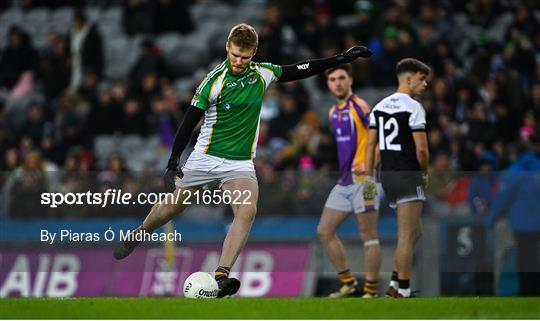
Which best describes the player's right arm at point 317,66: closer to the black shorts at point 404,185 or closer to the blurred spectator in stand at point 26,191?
the black shorts at point 404,185

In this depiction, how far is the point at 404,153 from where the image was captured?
1383cm

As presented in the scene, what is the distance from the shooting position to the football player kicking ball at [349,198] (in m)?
14.6

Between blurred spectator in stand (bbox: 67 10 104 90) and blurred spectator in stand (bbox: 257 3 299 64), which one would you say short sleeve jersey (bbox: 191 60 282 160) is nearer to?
blurred spectator in stand (bbox: 257 3 299 64)

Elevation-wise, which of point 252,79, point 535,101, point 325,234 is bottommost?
point 325,234

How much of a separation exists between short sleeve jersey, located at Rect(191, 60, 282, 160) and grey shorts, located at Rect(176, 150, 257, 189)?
0.05 metres

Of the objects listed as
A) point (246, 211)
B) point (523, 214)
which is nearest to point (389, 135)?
point (246, 211)

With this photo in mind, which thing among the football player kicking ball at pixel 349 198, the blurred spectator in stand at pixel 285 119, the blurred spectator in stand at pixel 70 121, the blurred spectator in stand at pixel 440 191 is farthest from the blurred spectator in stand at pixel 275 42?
the football player kicking ball at pixel 349 198

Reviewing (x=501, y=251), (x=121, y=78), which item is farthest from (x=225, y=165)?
(x=121, y=78)

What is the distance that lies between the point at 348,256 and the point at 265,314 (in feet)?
15.5

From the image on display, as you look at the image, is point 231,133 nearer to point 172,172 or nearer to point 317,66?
point 172,172

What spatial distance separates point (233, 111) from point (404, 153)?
1.93 metres

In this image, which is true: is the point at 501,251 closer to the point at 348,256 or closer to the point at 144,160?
the point at 348,256

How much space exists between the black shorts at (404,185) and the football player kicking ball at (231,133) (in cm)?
130

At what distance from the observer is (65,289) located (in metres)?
16.6
